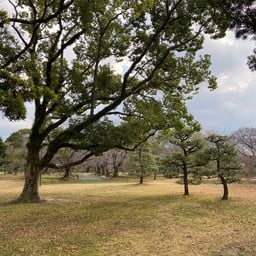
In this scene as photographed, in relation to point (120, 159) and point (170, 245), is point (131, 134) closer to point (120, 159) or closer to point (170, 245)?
point (170, 245)

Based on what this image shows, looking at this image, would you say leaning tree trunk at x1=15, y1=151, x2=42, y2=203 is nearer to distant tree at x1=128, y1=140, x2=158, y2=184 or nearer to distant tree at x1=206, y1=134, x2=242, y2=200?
distant tree at x1=206, y1=134, x2=242, y2=200

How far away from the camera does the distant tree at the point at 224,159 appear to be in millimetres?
20094

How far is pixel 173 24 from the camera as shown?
52.6ft

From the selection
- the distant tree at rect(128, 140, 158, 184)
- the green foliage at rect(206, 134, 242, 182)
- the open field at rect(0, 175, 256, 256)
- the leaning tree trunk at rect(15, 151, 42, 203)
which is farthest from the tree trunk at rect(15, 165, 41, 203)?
the distant tree at rect(128, 140, 158, 184)

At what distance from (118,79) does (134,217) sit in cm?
754

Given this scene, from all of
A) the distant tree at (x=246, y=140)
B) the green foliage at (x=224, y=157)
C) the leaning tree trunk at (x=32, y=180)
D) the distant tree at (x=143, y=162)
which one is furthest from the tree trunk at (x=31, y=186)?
the distant tree at (x=246, y=140)

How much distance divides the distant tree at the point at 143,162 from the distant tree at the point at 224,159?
16.0 meters

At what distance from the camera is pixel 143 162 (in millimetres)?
36812

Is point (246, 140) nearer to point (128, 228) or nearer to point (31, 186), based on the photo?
point (31, 186)

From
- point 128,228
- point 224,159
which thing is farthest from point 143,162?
point 128,228

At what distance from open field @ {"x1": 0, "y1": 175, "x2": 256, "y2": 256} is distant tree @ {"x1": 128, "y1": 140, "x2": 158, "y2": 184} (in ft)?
61.3

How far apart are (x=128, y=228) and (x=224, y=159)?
1008cm

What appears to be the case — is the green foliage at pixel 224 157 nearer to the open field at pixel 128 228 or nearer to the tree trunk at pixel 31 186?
the open field at pixel 128 228

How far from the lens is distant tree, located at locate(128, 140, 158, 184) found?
3675 cm
